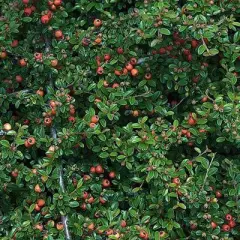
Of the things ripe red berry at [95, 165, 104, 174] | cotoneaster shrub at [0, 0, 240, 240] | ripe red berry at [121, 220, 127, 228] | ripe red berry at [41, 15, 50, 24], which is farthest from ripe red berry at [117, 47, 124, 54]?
ripe red berry at [121, 220, 127, 228]

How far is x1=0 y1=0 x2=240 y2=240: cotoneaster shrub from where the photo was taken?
95.5 inches

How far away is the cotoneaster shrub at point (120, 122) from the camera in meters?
2.43

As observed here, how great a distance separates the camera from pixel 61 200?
7.86ft

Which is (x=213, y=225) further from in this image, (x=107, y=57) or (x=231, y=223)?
(x=107, y=57)

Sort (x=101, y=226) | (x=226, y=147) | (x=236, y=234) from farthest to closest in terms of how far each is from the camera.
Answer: (x=226, y=147), (x=236, y=234), (x=101, y=226)

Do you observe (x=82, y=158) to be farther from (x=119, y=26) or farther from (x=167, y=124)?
(x=119, y=26)

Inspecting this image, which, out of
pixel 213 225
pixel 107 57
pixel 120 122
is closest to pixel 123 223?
pixel 213 225

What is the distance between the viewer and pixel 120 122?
2.73m

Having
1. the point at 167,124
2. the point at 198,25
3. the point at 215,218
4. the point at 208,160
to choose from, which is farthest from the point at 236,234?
the point at 198,25

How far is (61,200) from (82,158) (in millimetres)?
314

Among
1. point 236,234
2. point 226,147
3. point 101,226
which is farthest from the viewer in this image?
point 226,147

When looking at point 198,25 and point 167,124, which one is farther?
point 167,124

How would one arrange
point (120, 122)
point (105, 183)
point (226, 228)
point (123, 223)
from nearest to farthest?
point (123, 223) < point (226, 228) < point (105, 183) < point (120, 122)

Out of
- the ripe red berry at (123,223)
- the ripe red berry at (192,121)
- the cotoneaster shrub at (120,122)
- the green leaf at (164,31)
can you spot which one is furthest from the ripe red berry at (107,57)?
the ripe red berry at (123,223)
